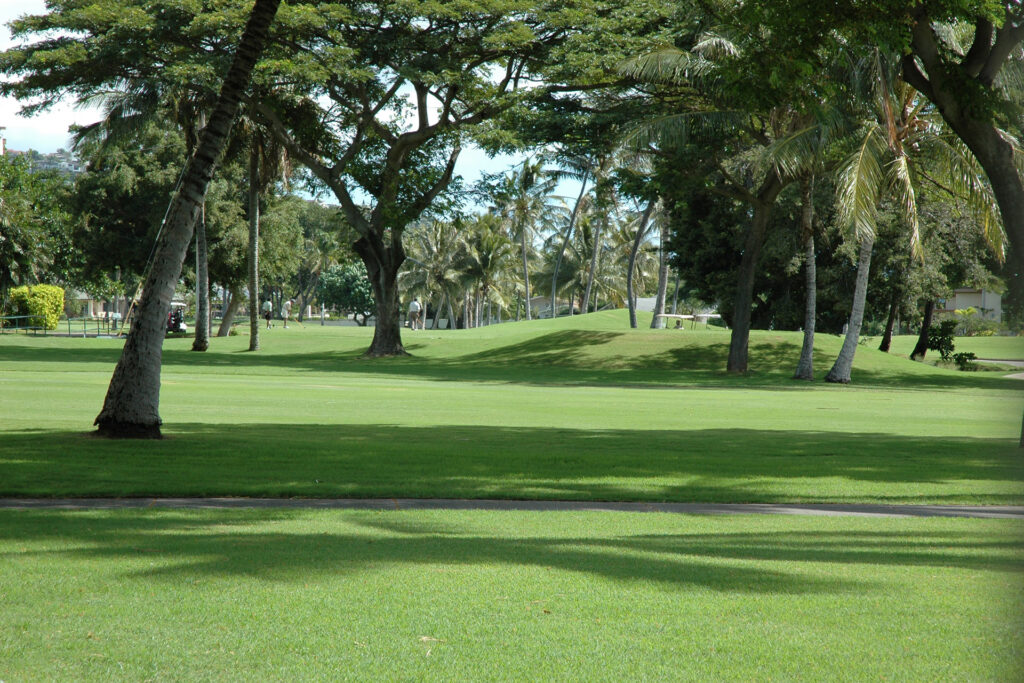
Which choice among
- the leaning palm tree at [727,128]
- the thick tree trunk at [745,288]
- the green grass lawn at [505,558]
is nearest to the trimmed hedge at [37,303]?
the thick tree trunk at [745,288]

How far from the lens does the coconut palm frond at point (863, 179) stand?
84.9 ft

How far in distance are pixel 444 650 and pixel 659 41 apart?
29846 mm

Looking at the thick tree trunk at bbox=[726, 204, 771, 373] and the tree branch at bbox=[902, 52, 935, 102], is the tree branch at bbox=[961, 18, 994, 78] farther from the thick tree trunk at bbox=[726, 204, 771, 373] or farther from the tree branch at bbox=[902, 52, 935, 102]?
the thick tree trunk at bbox=[726, 204, 771, 373]

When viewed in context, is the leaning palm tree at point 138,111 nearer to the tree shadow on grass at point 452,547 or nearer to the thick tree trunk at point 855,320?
the thick tree trunk at point 855,320

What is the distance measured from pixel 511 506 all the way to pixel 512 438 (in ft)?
17.9

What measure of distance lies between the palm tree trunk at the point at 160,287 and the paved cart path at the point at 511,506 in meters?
3.96

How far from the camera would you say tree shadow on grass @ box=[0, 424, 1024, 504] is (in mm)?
9484

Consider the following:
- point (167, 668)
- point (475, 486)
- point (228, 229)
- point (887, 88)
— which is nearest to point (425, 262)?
point (228, 229)

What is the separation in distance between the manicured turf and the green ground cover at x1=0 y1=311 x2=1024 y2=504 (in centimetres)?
117

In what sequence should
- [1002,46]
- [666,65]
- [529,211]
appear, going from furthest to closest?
[529,211]
[666,65]
[1002,46]

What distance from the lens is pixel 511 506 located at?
8.87m

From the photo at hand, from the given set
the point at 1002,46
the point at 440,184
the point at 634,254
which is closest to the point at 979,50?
the point at 1002,46

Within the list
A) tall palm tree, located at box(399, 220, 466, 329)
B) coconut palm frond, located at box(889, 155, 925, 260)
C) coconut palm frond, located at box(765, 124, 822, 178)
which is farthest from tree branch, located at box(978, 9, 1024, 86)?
tall palm tree, located at box(399, 220, 466, 329)

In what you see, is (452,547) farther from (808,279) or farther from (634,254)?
(634,254)
